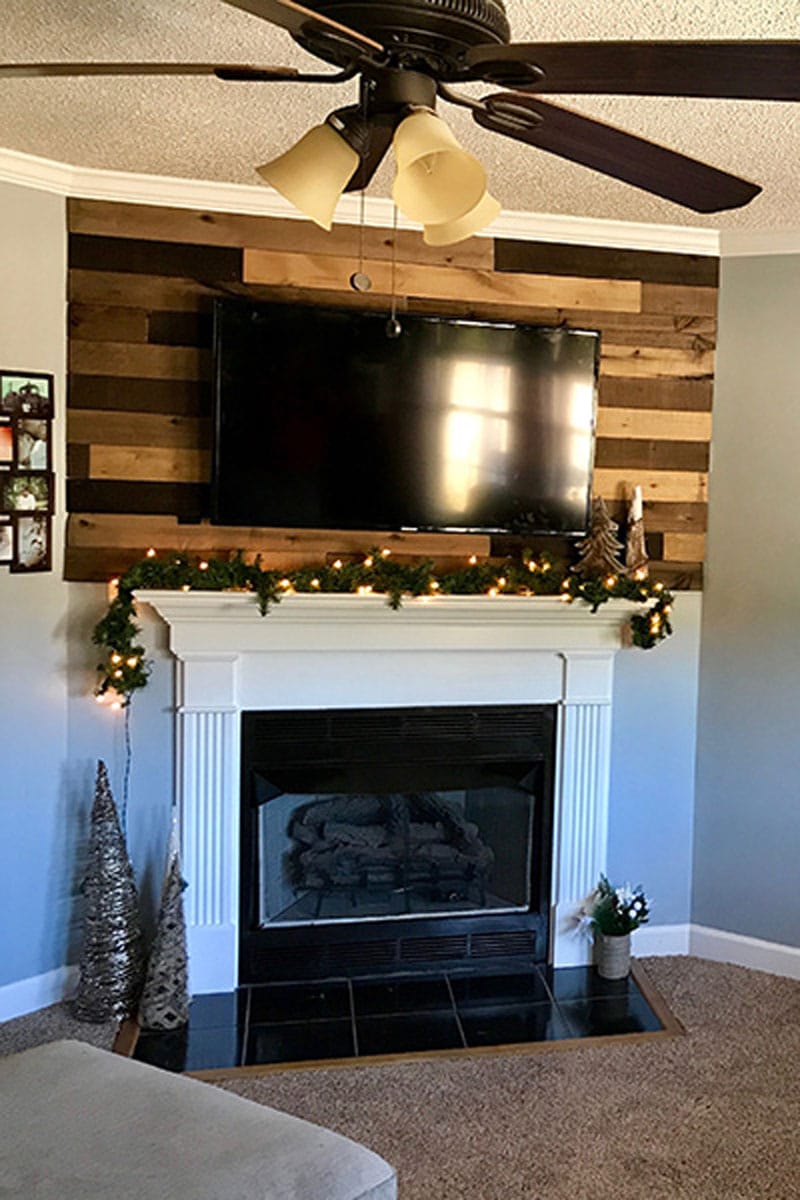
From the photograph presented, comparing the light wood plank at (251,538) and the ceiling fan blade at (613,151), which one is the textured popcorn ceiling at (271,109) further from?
the light wood plank at (251,538)

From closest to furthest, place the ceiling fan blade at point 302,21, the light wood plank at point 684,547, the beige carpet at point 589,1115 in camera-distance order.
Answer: the ceiling fan blade at point 302,21 → the beige carpet at point 589,1115 → the light wood plank at point 684,547

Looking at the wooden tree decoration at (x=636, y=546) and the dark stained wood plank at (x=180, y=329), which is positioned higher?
the dark stained wood plank at (x=180, y=329)

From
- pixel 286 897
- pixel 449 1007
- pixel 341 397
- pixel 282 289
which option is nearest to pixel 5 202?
pixel 282 289

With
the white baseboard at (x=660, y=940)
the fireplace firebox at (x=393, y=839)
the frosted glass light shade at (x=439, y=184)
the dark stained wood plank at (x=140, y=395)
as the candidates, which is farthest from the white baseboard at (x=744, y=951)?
the frosted glass light shade at (x=439, y=184)

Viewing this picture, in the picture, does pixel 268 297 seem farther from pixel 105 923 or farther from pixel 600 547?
pixel 105 923

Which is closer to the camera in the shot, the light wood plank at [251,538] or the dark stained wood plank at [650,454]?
the light wood plank at [251,538]

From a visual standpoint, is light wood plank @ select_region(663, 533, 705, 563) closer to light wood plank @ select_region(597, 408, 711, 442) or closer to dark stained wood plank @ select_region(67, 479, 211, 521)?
light wood plank @ select_region(597, 408, 711, 442)

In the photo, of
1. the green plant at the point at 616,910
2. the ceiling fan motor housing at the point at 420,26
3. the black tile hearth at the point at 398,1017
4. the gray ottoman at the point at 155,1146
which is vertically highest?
the ceiling fan motor housing at the point at 420,26

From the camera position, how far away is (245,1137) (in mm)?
1781

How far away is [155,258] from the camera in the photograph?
334cm

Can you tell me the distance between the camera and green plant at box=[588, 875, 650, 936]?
3635 millimetres

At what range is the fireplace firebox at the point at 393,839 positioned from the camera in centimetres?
354

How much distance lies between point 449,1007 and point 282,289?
241 centimetres

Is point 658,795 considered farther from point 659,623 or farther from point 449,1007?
point 449,1007
